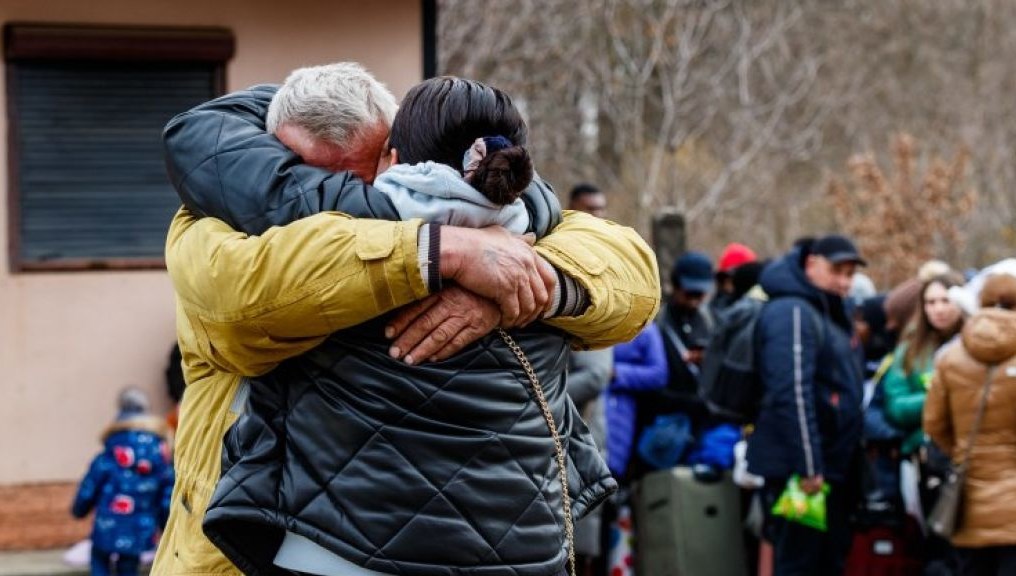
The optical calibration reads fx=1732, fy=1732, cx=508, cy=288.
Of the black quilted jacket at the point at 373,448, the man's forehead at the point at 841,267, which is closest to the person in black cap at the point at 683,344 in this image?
the man's forehead at the point at 841,267

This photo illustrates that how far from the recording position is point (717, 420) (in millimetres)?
9375

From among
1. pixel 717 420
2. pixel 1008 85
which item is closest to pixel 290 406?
pixel 717 420

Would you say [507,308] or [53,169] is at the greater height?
[507,308]

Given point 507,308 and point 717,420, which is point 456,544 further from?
point 717,420

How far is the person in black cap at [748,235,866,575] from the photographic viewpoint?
324 inches

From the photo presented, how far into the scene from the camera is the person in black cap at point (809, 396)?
8242 millimetres

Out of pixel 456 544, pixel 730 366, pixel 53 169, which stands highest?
pixel 456 544

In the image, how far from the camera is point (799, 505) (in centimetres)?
826

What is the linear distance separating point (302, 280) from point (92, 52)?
6.91m

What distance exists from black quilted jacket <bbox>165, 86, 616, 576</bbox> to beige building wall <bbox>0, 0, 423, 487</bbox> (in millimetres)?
6507

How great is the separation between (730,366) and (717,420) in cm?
89

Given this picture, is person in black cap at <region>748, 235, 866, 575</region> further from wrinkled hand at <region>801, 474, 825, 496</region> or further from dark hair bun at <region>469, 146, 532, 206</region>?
dark hair bun at <region>469, 146, 532, 206</region>

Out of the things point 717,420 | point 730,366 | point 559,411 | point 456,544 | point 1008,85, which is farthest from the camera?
point 1008,85

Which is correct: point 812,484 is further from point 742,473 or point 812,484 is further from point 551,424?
point 551,424
